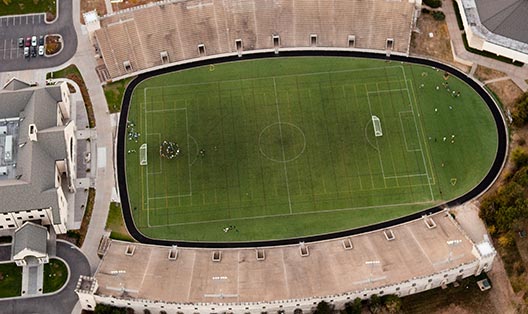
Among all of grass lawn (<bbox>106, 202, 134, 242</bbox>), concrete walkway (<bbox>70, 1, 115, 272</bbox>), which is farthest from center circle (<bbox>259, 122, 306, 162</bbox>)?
concrete walkway (<bbox>70, 1, 115, 272</bbox>)

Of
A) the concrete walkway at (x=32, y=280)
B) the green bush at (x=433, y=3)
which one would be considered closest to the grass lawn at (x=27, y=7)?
the concrete walkway at (x=32, y=280)

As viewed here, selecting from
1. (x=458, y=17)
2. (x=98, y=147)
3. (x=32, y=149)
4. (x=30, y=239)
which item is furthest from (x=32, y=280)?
(x=458, y=17)

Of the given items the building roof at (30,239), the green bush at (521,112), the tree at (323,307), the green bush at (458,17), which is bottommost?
the tree at (323,307)

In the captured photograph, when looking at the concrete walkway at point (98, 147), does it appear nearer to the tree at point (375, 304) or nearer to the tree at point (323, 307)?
the tree at point (323, 307)

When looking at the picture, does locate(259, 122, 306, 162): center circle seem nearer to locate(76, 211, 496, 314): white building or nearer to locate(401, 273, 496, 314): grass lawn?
locate(76, 211, 496, 314): white building

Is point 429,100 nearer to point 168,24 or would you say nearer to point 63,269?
point 168,24

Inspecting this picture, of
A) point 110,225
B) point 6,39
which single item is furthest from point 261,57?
point 6,39

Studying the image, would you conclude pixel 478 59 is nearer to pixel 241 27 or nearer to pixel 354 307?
pixel 241 27
